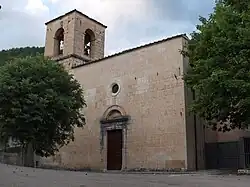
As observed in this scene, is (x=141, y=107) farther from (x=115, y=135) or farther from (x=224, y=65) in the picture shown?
(x=224, y=65)

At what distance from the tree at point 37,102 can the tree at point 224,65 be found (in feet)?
23.7

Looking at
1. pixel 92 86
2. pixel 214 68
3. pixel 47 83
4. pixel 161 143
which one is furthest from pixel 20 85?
pixel 214 68

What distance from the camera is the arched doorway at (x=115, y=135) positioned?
22.2 m

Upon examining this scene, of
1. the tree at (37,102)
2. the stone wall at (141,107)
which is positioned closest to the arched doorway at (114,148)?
the stone wall at (141,107)

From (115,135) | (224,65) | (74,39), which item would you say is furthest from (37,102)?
(224,65)

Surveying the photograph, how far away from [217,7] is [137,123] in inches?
324

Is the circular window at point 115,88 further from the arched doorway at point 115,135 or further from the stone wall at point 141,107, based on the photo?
the arched doorway at point 115,135

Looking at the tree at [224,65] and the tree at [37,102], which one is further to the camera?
the tree at [37,102]

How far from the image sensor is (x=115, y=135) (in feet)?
74.8

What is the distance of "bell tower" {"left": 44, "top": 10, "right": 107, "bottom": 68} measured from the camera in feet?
90.6

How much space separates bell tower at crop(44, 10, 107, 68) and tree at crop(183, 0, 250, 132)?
482 inches

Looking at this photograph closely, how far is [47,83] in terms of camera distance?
66.8 ft

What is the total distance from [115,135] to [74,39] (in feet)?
28.3

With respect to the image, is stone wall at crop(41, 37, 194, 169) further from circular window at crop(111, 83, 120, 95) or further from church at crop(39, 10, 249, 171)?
circular window at crop(111, 83, 120, 95)
